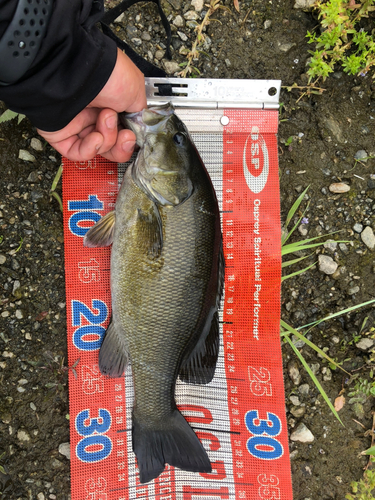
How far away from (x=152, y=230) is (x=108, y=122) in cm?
69

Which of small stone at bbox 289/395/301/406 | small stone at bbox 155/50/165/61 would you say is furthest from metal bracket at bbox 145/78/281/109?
small stone at bbox 289/395/301/406

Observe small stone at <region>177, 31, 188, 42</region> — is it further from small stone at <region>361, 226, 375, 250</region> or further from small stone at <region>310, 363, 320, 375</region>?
small stone at <region>310, 363, 320, 375</region>

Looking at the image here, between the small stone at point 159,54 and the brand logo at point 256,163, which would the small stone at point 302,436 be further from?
the small stone at point 159,54

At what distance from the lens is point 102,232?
2131 millimetres

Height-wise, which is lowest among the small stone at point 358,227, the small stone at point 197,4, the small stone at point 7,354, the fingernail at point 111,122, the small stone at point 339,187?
the small stone at point 7,354

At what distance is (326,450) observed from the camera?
8.61 feet

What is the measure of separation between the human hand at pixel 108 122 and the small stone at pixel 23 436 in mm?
1948

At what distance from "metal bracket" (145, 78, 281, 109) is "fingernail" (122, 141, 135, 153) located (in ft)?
1.49

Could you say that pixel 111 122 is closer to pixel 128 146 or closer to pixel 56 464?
pixel 128 146

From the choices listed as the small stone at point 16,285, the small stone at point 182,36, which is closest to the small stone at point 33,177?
the small stone at point 16,285

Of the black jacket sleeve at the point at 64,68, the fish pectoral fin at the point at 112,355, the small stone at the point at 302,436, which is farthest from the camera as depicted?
the small stone at the point at 302,436

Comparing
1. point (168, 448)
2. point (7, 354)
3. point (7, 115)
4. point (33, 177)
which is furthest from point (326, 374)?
point (7, 115)

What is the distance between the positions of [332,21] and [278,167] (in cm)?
108

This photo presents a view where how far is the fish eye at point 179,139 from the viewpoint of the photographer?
196 centimetres
